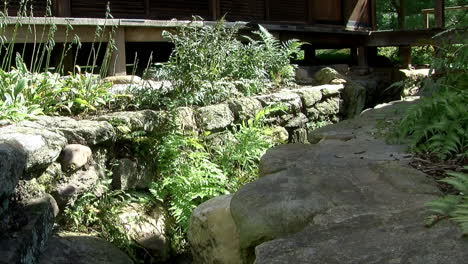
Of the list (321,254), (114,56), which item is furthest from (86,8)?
(321,254)

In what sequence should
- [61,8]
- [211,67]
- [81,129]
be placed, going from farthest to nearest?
[61,8], [211,67], [81,129]

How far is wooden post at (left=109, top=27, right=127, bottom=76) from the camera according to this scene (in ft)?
24.3

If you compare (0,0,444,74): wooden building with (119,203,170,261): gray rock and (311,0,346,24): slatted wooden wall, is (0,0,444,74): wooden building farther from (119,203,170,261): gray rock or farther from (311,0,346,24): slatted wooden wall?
(119,203,170,261): gray rock

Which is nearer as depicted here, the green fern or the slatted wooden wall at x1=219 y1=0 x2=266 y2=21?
the green fern

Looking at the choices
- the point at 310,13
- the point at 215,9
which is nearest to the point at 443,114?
the point at 215,9

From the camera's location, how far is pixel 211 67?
624 cm

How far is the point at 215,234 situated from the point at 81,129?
1.73 metres

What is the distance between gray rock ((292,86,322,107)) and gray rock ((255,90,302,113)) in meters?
0.13

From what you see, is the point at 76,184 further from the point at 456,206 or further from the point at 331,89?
the point at 331,89

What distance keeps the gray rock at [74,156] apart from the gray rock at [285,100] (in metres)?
2.81

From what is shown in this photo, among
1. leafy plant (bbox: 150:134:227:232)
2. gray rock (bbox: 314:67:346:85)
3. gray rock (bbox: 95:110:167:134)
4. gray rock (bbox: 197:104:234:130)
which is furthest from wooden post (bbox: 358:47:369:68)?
gray rock (bbox: 95:110:167:134)

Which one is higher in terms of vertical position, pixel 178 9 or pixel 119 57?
pixel 178 9

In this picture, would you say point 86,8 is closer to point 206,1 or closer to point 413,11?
point 206,1

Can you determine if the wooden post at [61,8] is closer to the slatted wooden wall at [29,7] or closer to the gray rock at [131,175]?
the slatted wooden wall at [29,7]
